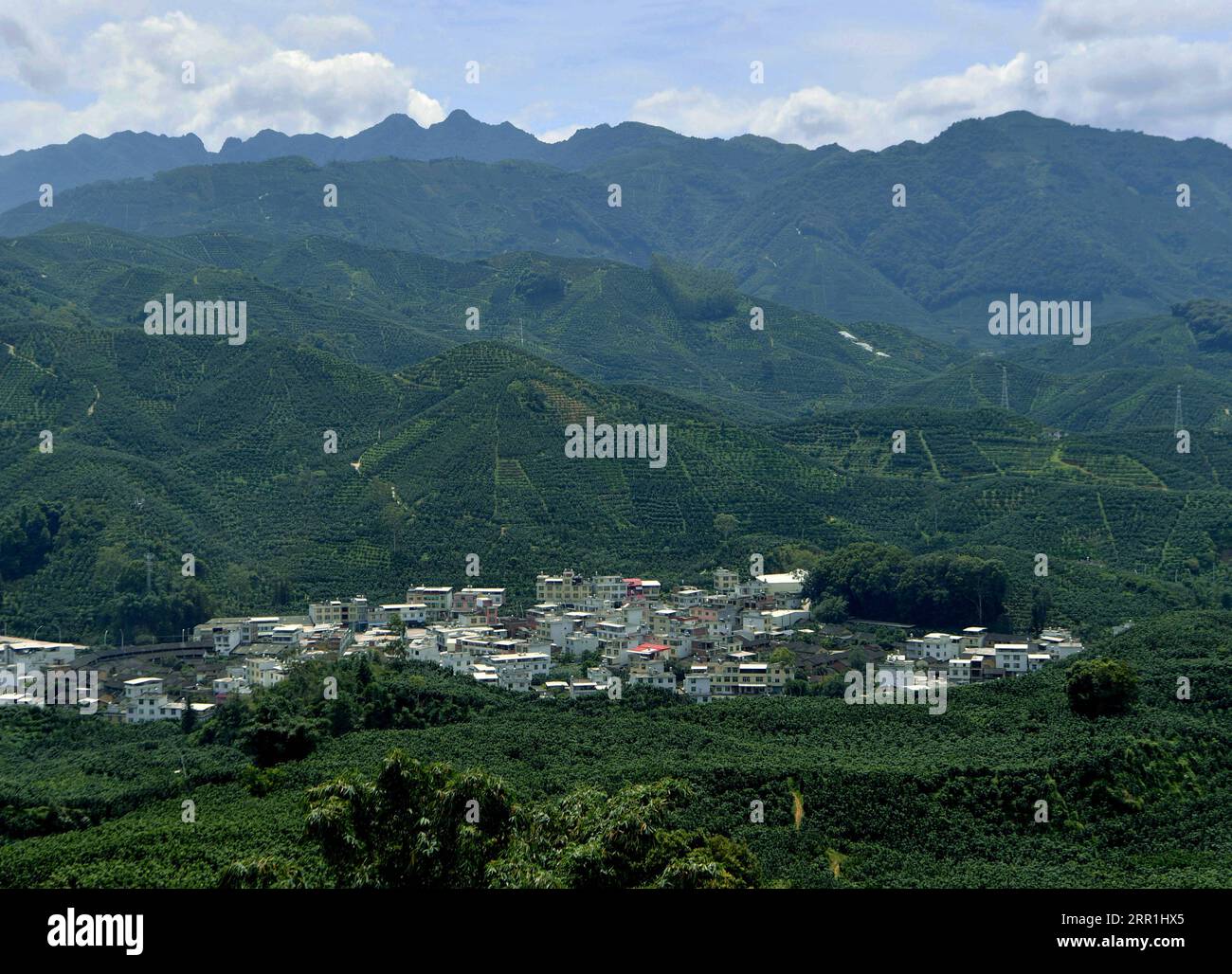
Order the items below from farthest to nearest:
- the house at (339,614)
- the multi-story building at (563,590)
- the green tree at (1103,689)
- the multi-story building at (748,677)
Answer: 1. the multi-story building at (563,590)
2. the house at (339,614)
3. the multi-story building at (748,677)
4. the green tree at (1103,689)

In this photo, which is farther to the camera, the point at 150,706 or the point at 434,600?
the point at 434,600

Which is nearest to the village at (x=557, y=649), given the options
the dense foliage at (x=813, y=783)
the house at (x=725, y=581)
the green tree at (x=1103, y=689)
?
the house at (x=725, y=581)

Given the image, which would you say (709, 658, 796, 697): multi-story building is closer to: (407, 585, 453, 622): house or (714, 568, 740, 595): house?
(714, 568, 740, 595): house

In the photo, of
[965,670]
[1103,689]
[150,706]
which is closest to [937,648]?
[965,670]

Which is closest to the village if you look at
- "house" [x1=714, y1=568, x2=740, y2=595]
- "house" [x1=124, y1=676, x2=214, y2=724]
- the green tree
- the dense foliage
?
"house" [x1=124, y1=676, x2=214, y2=724]

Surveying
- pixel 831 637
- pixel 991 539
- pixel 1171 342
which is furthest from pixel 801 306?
pixel 831 637

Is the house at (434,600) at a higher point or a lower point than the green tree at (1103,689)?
higher

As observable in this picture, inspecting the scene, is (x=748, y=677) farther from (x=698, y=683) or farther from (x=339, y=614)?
(x=339, y=614)

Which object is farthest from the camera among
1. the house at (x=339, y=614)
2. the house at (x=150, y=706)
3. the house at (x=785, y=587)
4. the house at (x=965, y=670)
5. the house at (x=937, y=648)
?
the house at (x=785, y=587)

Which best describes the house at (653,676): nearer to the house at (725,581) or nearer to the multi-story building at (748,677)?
the multi-story building at (748,677)
